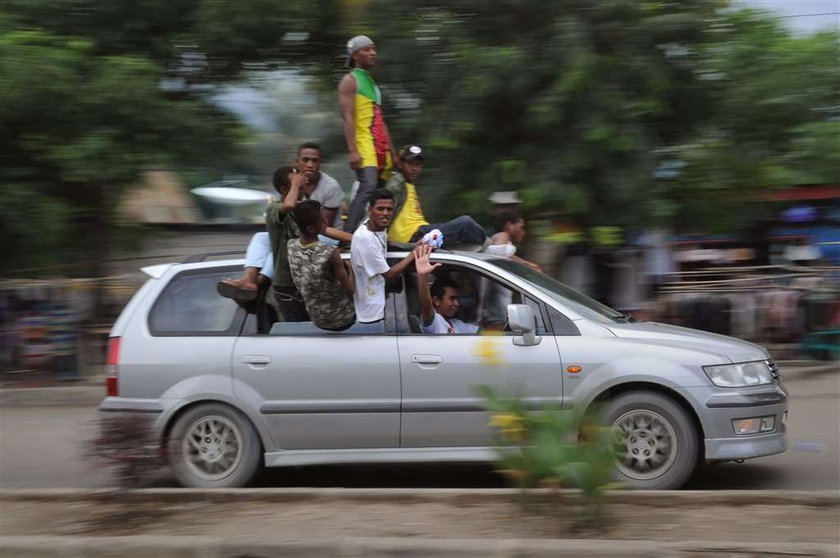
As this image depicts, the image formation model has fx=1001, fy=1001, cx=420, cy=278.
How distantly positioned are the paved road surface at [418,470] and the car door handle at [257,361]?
104 centimetres

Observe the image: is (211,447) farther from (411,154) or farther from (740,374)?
(740,374)

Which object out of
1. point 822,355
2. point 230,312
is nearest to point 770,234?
point 822,355

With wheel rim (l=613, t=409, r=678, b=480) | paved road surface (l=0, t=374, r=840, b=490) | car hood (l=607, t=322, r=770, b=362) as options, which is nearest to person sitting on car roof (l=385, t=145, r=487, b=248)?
car hood (l=607, t=322, r=770, b=362)

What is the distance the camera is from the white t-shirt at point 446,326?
6621mm

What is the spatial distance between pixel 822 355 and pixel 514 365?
6.23 m

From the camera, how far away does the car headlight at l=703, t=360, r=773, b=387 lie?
20.3ft

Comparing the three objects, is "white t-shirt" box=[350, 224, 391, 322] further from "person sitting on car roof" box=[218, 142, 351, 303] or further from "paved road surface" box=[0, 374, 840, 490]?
"paved road surface" box=[0, 374, 840, 490]

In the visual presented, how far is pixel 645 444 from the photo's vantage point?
6.23m

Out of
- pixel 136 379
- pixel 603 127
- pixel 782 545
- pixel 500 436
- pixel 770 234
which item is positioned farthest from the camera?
pixel 770 234

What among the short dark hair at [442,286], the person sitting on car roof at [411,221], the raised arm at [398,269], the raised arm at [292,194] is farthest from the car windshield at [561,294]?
the raised arm at [292,194]

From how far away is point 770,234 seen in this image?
15531 mm

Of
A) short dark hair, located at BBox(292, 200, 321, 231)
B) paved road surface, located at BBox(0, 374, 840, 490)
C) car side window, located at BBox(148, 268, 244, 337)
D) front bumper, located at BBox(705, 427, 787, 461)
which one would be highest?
short dark hair, located at BBox(292, 200, 321, 231)

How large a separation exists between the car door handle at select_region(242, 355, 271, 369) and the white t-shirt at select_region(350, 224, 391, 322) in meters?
0.66

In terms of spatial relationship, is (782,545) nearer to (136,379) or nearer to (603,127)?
(136,379)
